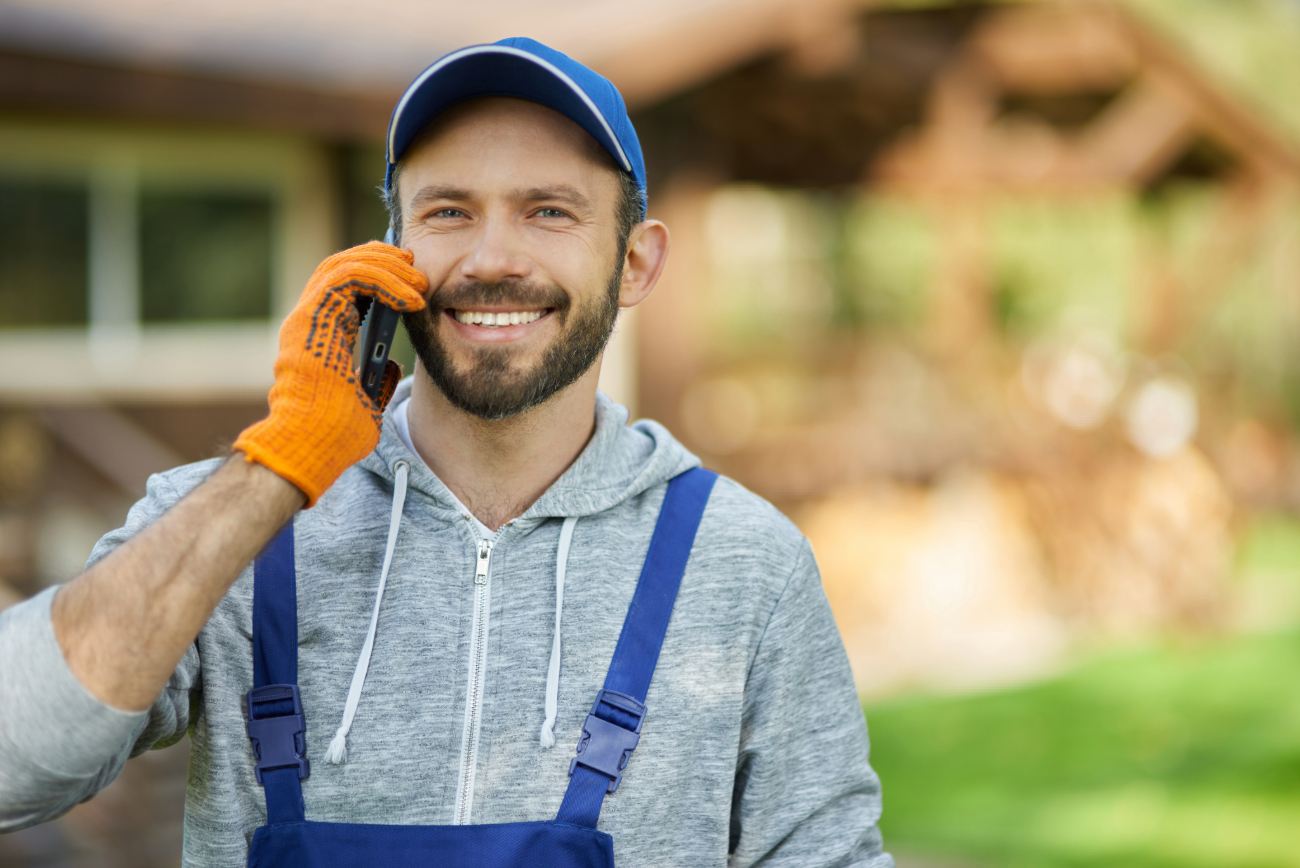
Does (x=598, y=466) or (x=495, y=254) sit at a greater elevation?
(x=495, y=254)

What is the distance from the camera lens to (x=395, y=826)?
1.62 metres

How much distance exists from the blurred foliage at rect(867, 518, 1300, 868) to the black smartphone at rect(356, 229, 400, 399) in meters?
4.21

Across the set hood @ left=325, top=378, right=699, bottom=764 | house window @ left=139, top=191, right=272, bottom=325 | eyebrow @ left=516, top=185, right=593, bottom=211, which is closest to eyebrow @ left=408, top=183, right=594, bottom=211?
eyebrow @ left=516, top=185, right=593, bottom=211

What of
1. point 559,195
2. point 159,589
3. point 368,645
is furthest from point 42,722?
point 559,195

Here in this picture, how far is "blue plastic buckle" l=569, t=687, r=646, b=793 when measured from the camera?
1679mm

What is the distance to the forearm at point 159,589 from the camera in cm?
140

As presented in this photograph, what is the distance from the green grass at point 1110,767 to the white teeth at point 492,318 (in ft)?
13.5

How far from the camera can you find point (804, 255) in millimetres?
21359

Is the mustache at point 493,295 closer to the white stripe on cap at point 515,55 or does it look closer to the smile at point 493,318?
the smile at point 493,318

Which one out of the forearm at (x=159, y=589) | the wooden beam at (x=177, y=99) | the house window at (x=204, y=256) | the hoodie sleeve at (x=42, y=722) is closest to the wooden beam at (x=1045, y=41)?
the wooden beam at (x=177, y=99)

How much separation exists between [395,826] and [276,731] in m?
0.19

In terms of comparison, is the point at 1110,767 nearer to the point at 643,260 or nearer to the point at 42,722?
the point at 643,260

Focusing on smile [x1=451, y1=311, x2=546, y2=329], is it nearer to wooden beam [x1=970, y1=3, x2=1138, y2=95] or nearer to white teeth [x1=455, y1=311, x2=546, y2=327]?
white teeth [x1=455, y1=311, x2=546, y2=327]

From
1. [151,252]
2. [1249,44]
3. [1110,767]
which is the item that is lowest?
[1110,767]
